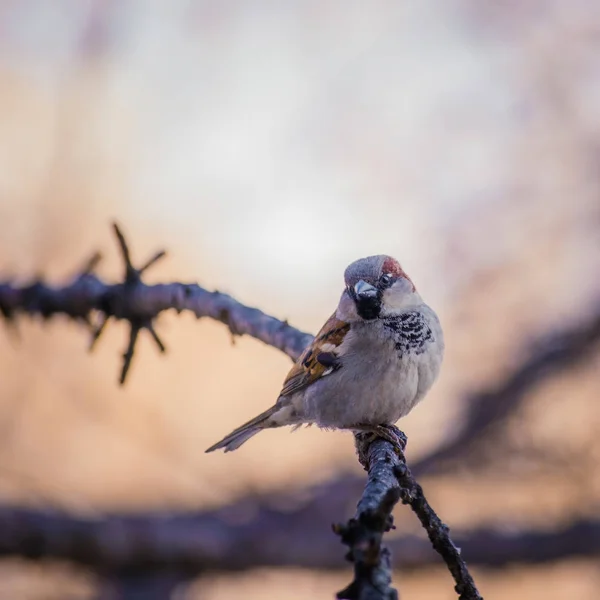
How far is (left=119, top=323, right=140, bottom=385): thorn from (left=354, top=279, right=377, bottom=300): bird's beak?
0.87 metres

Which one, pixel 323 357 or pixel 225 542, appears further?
pixel 225 542

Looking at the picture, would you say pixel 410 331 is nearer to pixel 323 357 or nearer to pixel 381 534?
pixel 323 357

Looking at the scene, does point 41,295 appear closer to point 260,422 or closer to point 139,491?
point 260,422

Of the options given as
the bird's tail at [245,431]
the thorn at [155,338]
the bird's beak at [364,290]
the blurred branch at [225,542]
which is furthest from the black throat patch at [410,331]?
the blurred branch at [225,542]

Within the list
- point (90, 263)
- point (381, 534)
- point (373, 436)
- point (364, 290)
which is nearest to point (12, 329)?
point (90, 263)

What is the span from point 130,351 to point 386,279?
1087mm

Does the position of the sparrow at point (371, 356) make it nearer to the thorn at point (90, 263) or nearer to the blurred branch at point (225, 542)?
the thorn at point (90, 263)

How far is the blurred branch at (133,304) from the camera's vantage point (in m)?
2.87

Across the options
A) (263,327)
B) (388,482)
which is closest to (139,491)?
(263,327)

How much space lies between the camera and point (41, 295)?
3.39 metres

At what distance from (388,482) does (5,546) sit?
9.44 feet

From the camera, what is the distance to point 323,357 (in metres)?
3.37

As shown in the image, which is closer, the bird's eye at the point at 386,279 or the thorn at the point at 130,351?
the thorn at the point at 130,351

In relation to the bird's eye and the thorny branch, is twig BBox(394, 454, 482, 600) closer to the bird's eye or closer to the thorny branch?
the thorny branch
